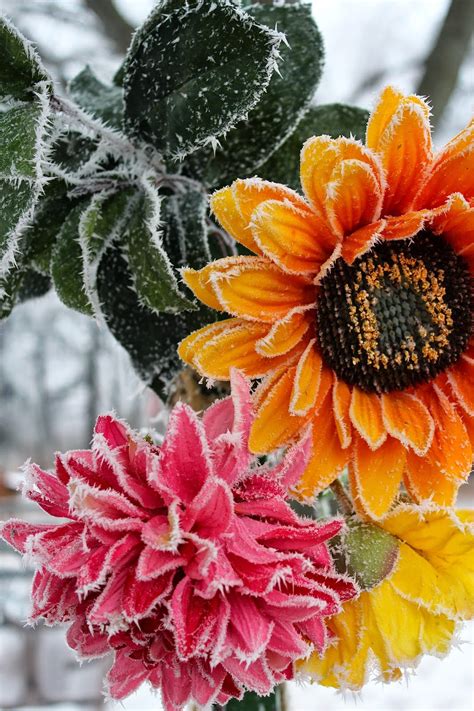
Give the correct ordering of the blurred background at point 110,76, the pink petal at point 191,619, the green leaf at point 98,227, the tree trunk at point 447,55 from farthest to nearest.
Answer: the tree trunk at point 447,55, the blurred background at point 110,76, the green leaf at point 98,227, the pink petal at point 191,619

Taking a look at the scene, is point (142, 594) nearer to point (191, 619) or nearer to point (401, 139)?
point (191, 619)

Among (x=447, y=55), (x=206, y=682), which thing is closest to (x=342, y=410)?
(x=206, y=682)

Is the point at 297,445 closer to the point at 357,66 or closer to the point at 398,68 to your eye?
the point at 398,68

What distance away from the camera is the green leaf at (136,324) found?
34 centimetres

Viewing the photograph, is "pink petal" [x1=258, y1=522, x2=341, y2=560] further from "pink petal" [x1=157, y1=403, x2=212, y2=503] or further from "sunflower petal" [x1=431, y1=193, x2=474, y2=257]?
"sunflower petal" [x1=431, y1=193, x2=474, y2=257]

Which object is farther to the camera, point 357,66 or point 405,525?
point 357,66

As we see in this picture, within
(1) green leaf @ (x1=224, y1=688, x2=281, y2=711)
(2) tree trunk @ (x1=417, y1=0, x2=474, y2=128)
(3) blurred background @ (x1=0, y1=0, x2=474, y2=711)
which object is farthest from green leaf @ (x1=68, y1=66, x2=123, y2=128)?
(2) tree trunk @ (x1=417, y1=0, x2=474, y2=128)

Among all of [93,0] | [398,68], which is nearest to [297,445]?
[93,0]

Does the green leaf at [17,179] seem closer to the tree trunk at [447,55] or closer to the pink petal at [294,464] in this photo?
the pink petal at [294,464]

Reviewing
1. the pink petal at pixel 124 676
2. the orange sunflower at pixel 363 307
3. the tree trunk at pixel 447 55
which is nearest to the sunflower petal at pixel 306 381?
the orange sunflower at pixel 363 307

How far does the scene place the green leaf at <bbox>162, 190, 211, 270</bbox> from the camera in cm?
33

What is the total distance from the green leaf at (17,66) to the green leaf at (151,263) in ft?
0.20

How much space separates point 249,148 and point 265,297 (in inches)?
4.7

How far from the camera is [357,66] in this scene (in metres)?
1.82
